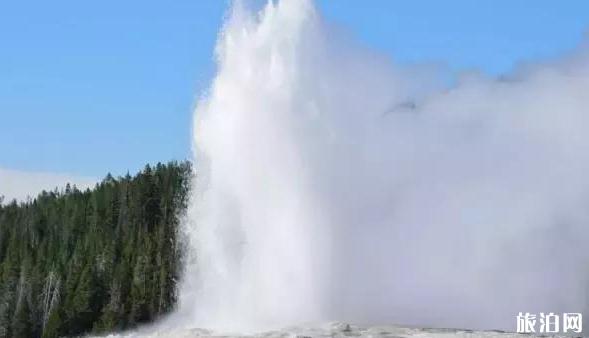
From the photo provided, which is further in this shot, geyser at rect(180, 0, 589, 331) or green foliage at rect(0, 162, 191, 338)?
green foliage at rect(0, 162, 191, 338)

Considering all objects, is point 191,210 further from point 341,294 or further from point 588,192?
point 588,192

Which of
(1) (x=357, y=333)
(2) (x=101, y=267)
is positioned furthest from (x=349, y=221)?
(2) (x=101, y=267)

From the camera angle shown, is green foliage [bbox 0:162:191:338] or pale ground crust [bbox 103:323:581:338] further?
green foliage [bbox 0:162:191:338]

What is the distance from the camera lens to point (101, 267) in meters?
77.8

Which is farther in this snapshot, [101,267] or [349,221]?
[101,267]

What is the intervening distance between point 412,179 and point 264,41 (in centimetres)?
871

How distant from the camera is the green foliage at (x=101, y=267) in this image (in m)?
68.3

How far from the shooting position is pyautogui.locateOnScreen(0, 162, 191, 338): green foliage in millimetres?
68312

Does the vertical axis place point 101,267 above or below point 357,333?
above

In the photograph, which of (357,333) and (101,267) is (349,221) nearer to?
(357,333)

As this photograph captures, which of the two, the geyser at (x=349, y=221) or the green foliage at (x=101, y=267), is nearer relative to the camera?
the geyser at (x=349, y=221)

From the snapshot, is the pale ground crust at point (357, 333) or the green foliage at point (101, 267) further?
the green foliage at point (101, 267)

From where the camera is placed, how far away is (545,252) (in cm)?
4034

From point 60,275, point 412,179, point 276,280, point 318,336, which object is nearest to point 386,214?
point 412,179
